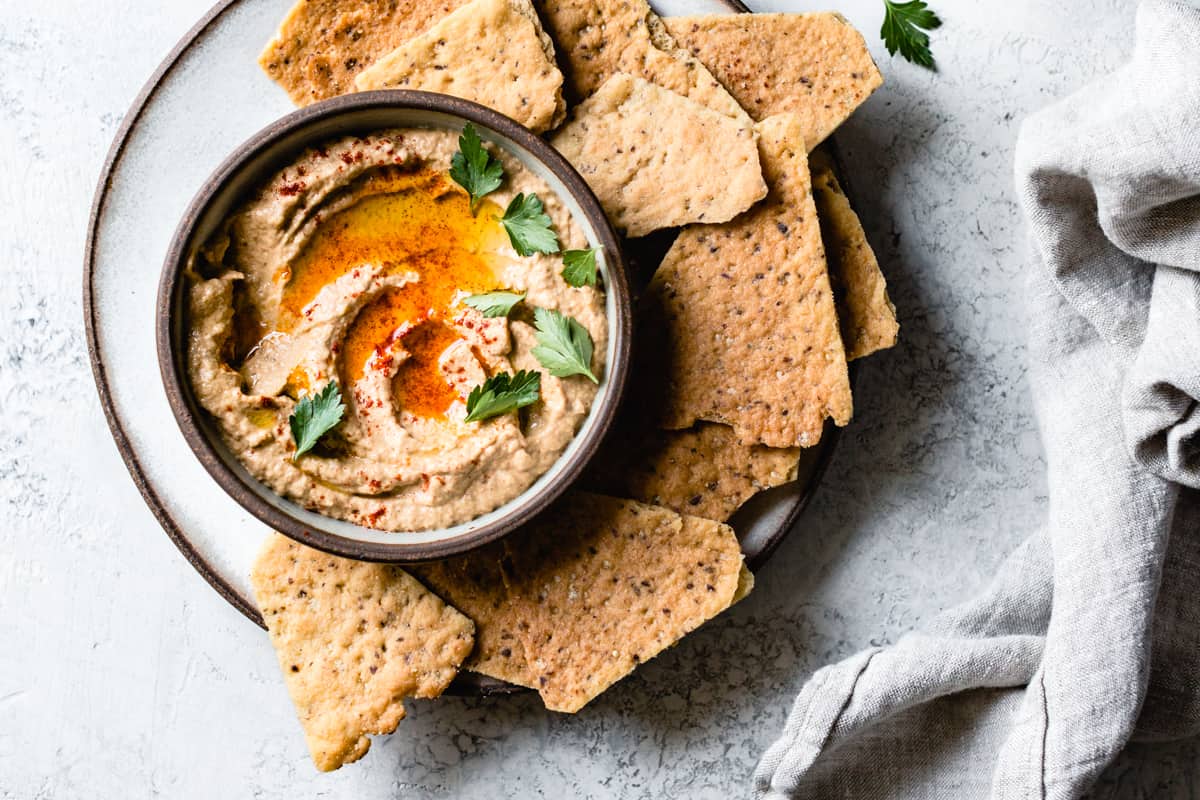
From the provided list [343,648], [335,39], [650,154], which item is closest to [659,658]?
[343,648]

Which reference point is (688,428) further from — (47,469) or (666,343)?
(47,469)

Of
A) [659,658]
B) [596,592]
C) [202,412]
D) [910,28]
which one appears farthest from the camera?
[659,658]

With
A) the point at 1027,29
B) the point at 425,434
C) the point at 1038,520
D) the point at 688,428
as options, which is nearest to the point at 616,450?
the point at 688,428

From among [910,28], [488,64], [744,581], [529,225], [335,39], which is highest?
[335,39]

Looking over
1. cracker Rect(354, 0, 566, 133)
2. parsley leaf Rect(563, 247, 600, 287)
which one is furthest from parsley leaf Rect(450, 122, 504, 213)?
parsley leaf Rect(563, 247, 600, 287)

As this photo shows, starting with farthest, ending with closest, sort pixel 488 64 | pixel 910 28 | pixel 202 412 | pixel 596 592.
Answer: pixel 910 28
pixel 596 592
pixel 488 64
pixel 202 412

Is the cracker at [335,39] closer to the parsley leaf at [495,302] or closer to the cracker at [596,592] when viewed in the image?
the parsley leaf at [495,302]

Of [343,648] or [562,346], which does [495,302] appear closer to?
[562,346]
